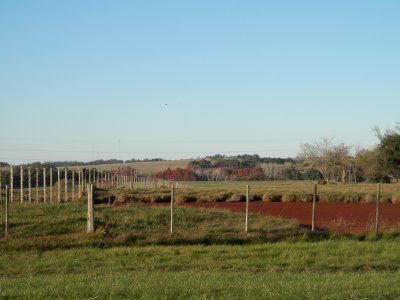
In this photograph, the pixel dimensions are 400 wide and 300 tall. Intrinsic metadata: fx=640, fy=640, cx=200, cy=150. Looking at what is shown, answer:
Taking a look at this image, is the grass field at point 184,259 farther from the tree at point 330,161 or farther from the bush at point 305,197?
the tree at point 330,161

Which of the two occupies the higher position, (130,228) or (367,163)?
(367,163)

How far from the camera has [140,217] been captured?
24.3m

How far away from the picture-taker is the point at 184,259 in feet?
53.6

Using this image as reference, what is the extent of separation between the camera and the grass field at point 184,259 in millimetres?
9844

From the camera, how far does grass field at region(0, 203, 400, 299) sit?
984 cm

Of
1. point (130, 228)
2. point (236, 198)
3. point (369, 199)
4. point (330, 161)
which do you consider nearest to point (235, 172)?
point (330, 161)

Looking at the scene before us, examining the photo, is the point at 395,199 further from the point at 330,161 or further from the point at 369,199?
the point at 330,161

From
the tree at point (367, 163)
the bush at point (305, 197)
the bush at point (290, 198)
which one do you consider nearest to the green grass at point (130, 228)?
the bush at point (290, 198)

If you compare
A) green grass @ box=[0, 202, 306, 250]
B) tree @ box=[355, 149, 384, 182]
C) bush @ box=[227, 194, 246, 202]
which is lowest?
bush @ box=[227, 194, 246, 202]

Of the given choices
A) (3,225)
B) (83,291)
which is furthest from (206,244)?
(83,291)

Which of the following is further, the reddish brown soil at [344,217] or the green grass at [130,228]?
the reddish brown soil at [344,217]

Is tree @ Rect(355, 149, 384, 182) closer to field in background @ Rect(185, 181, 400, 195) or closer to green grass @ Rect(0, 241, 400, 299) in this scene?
field in background @ Rect(185, 181, 400, 195)

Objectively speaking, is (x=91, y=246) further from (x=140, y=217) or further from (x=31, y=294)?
(x=31, y=294)

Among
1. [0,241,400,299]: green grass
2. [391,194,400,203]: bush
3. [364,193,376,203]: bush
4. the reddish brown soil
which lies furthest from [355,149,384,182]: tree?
[0,241,400,299]: green grass
